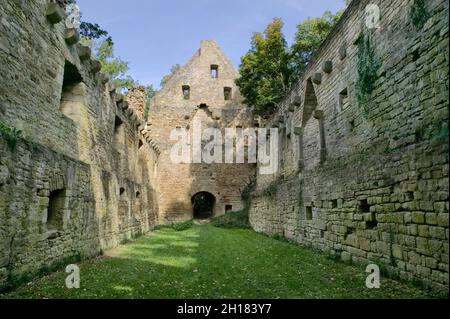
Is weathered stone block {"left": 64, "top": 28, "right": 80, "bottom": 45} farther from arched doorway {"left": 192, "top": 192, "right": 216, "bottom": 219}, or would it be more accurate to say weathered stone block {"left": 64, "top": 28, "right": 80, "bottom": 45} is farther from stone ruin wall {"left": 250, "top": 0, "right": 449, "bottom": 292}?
arched doorway {"left": 192, "top": 192, "right": 216, "bottom": 219}

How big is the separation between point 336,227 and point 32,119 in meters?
7.18

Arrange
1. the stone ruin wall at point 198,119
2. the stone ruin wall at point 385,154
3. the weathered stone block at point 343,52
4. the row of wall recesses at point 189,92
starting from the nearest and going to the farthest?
1. the stone ruin wall at point 385,154
2. the weathered stone block at point 343,52
3. the stone ruin wall at point 198,119
4. the row of wall recesses at point 189,92

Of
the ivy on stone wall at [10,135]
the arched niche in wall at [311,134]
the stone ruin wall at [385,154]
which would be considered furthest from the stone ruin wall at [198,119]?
the ivy on stone wall at [10,135]

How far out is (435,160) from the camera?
469cm

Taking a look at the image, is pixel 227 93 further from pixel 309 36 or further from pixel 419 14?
pixel 419 14

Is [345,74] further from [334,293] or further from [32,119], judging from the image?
[32,119]

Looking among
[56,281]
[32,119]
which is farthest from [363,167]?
[32,119]

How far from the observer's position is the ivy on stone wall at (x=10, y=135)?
517 centimetres

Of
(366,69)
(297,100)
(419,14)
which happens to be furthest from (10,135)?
(297,100)

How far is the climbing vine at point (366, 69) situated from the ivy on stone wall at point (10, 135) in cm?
726

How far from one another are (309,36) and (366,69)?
1489 cm

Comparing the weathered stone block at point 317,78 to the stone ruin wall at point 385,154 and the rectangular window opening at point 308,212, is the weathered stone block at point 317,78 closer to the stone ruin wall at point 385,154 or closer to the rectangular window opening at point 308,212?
the stone ruin wall at point 385,154

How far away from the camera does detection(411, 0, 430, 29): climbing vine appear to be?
5808 mm

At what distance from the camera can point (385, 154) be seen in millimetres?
6141
